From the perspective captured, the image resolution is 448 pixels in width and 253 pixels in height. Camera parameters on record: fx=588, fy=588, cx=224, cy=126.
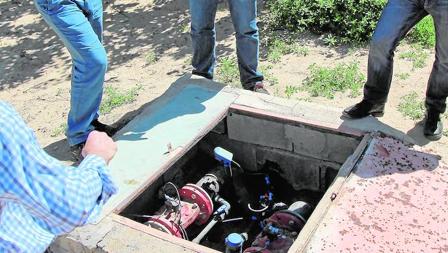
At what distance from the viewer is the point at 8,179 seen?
172 cm

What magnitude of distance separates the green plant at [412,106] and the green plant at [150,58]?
2.73 m

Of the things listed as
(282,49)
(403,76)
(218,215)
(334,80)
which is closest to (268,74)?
(282,49)

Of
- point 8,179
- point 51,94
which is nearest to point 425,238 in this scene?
point 8,179

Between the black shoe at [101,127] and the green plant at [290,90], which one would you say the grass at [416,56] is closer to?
the green plant at [290,90]

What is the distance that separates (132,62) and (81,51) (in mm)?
2354

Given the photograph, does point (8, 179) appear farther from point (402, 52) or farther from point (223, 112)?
point (402, 52)

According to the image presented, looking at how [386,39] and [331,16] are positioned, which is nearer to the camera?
[386,39]

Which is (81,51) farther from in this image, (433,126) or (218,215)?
(433,126)

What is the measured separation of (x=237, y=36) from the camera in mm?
4836

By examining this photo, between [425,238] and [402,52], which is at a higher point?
[425,238]

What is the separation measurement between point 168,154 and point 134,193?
39cm

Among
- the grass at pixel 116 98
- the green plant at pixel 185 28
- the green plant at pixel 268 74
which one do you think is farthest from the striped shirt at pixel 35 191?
the green plant at pixel 185 28

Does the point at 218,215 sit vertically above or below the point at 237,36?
below

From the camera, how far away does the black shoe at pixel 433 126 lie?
14.3 feet
